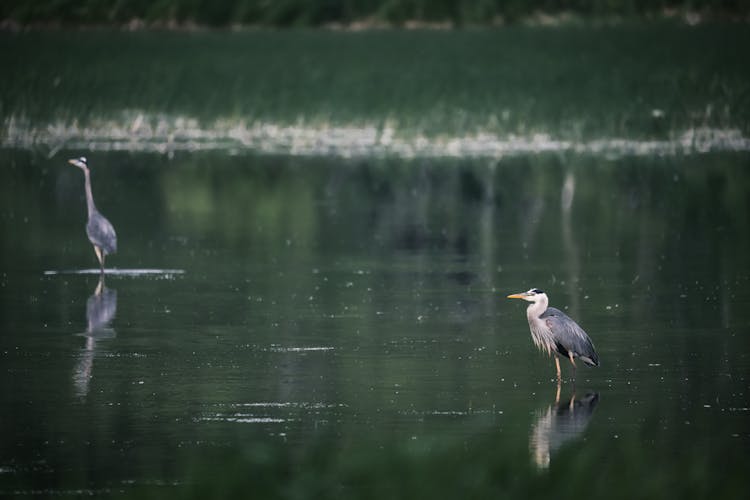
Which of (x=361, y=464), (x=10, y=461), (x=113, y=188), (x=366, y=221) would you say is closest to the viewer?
(x=361, y=464)

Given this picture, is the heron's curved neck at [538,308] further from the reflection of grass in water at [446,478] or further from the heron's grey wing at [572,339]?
the reflection of grass in water at [446,478]

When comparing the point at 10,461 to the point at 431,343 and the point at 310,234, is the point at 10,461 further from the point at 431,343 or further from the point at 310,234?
the point at 310,234

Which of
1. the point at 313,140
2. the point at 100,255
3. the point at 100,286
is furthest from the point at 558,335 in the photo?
the point at 313,140

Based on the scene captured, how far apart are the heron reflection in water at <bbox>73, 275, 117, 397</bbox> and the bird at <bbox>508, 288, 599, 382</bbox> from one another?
303cm

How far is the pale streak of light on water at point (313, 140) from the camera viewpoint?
39812 millimetres

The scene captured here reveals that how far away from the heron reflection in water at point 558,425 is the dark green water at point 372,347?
1.3 inches

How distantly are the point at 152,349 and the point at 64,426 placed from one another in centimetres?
312

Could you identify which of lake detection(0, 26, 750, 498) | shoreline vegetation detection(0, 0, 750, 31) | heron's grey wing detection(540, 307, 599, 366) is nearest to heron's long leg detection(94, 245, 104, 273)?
lake detection(0, 26, 750, 498)

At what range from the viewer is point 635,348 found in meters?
15.3

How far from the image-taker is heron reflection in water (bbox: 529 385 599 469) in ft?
37.4

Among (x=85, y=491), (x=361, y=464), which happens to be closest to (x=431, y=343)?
(x=85, y=491)

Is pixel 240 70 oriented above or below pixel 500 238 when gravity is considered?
above

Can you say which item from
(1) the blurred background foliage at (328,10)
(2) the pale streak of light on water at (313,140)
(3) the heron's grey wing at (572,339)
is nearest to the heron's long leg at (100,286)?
(3) the heron's grey wing at (572,339)

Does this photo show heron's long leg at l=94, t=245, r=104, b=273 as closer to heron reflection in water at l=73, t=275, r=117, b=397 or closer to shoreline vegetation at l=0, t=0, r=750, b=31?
heron reflection in water at l=73, t=275, r=117, b=397
